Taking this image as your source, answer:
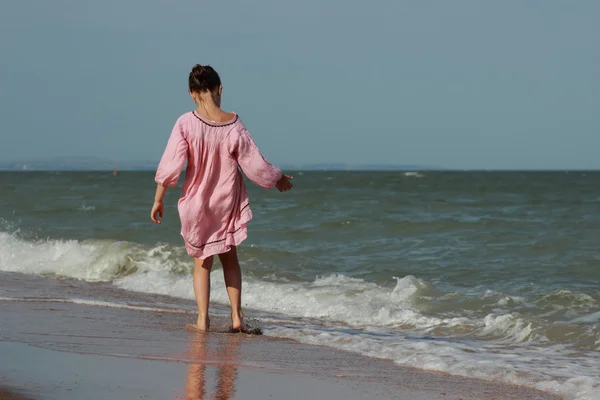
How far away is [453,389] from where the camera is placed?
4246mm

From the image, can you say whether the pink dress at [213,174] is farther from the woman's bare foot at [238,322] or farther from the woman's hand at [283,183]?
the woman's bare foot at [238,322]

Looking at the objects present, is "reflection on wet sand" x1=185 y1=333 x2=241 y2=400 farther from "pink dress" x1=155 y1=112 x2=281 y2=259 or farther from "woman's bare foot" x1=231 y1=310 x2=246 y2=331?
"pink dress" x1=155 y1=112 x2=281 y2=259

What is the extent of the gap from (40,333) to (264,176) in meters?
1.64

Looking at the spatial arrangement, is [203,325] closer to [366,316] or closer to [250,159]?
[250,159]

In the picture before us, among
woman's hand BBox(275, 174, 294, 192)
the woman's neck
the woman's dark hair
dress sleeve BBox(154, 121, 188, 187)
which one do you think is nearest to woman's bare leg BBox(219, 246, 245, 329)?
woman's hand BBox(275, 174, 294, 192)

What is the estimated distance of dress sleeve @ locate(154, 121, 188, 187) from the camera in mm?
5332

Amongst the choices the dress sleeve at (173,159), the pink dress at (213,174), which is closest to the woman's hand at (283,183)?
the pink dress at (213,174)

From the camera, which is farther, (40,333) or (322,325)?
(322,325)

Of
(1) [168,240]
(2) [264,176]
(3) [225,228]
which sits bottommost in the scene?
(1) [168,240]

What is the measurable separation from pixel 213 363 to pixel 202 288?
1313 mm

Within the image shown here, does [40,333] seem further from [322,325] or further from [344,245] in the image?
[344,245]

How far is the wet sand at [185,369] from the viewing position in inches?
149

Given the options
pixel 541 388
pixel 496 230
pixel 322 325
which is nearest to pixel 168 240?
pixel 496 230

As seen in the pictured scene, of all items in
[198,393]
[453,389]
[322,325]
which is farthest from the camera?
[322,325]
